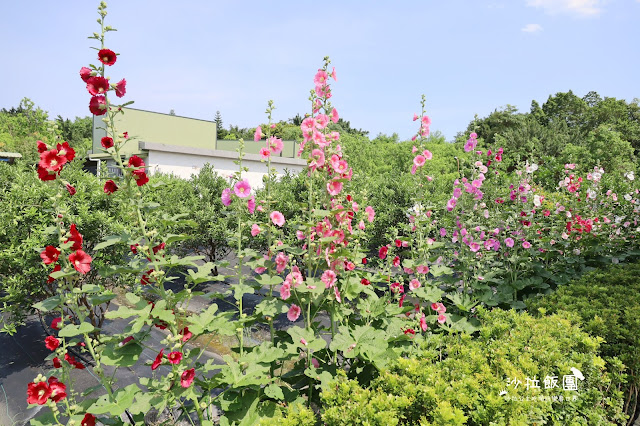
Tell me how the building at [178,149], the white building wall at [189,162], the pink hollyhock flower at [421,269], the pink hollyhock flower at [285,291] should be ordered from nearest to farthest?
1. the pink hollyhock flower at [285,291]
2. the pink hollyhock flower at [421,269]
3. the white building wall at [189,162]
4. the building at [178,149]

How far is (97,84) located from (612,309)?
13.7 ft

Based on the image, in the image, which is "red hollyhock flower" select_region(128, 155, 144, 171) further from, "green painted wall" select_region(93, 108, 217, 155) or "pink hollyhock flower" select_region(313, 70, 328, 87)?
"green painted wall" select_region(93, 108, 217, 155)

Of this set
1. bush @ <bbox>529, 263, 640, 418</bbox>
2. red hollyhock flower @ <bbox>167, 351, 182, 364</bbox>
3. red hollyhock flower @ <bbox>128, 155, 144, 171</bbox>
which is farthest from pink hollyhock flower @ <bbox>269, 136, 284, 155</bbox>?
bush @ <bbox>529, 263, 640, 418</bbox>

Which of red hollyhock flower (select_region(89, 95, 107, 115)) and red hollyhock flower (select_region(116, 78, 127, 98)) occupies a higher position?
red hollyhock flower (select_region(116, 78, 127, 98))

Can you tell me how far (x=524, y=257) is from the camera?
441 centimetres

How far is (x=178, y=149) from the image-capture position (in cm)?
1226

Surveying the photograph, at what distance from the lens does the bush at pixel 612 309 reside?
2.82m

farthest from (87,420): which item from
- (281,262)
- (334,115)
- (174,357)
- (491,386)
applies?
(334,115)

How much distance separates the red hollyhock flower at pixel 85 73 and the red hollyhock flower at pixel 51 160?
1.49ft

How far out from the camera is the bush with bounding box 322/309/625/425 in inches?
74.3

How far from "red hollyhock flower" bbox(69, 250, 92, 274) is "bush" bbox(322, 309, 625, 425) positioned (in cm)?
156

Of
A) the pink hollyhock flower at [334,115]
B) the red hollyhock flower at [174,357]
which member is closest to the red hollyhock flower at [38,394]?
the red hollyhock flower at [174,357]

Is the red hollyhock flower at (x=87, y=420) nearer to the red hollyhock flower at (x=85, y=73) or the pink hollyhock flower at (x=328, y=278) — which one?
the pink hollyhock flower at (x=328, y=278)

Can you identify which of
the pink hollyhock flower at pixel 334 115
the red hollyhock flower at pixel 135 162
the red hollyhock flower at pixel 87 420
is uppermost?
the pink hollyhock flower at pixel 334 115
